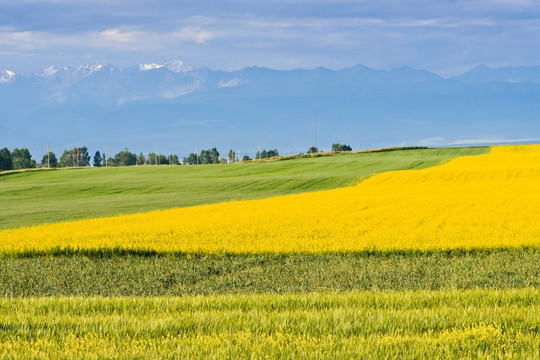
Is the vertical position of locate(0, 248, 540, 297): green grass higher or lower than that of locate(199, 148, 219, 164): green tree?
lower

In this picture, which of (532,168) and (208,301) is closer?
(208,301)

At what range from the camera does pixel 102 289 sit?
456 inches

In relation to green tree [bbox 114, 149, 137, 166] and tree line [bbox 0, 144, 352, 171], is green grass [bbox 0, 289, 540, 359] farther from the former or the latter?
green tree [bbox 114, 149, 137, 166]

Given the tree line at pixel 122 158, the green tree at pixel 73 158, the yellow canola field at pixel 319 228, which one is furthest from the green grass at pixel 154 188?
the green tree at pixel 73 158

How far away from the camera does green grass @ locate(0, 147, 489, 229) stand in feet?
109

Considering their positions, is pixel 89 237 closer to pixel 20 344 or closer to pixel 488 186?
pixel 20 344

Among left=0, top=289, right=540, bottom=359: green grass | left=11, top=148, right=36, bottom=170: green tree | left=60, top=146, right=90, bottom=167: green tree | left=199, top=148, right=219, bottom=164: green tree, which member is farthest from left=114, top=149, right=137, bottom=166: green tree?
left=0, top=289, right=540, bottom=359: green grass

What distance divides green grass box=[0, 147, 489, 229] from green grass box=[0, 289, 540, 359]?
2076 cm

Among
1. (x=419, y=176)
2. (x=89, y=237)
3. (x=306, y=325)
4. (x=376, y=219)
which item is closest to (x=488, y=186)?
(x=419, y=176)

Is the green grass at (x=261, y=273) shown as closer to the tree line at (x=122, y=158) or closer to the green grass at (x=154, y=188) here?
the green grass at (x=154, y=188)

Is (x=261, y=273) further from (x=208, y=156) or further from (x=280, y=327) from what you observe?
(x=208, y=156)

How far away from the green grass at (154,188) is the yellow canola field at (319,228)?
8.10 meters

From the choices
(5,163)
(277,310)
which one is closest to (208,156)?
(5,163)

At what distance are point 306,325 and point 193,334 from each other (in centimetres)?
129
